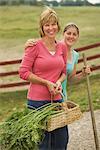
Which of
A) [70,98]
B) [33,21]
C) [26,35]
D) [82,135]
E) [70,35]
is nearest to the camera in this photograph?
[70,35]

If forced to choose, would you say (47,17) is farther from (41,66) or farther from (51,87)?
(51,87)

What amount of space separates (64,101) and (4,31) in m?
24.9

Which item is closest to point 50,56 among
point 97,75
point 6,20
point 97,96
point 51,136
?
point 51,136

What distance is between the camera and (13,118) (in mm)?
3607

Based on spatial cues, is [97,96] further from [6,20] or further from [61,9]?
[61,9]

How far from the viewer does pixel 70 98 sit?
28.0 ft

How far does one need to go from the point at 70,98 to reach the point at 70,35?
4.69 m

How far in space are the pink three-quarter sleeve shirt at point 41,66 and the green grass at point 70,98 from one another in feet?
12.5

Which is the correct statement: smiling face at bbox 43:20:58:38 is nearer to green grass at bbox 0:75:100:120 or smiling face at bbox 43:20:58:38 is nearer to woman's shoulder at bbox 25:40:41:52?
woman's shoulder at bbox 25:40:41:52

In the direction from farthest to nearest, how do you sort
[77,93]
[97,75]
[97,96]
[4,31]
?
[4,31], [97,75], [77,93], [97,96]

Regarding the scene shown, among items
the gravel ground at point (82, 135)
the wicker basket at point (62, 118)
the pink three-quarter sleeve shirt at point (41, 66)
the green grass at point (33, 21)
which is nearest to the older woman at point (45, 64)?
the pink three-quarter sleeve shirt at point (41, 66)

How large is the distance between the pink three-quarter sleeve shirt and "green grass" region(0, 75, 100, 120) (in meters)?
3.81

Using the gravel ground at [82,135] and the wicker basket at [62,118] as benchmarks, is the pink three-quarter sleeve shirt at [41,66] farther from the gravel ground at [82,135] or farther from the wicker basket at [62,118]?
the gravel ground at [82,135]

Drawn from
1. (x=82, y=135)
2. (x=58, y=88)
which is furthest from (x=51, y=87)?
(x=82, y=135)
